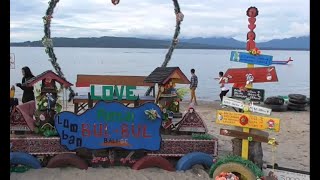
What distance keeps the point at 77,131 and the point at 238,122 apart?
3.17 m

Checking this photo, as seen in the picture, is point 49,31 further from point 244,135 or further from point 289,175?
point 289,175

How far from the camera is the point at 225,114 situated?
313 inches

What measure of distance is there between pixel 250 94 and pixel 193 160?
1.78 meters

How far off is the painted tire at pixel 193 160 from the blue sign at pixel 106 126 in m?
0.84

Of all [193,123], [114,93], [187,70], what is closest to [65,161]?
[114,93]

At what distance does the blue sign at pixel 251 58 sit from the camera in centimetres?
793

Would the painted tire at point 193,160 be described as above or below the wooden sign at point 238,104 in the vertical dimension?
A: below

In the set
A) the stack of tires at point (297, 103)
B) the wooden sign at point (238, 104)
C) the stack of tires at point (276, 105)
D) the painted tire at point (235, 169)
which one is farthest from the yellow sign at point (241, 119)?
the stack of tires at point (297, 103)

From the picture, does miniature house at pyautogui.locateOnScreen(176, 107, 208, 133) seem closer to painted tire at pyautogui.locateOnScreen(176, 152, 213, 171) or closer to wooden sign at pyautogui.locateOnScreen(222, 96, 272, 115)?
painted tire at pyautogui.locateOnScreen(176, 152, 213, 171)

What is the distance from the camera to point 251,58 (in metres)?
8.04

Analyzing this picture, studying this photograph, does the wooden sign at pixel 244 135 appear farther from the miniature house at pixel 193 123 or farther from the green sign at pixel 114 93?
the green sign at pixel 114 93
